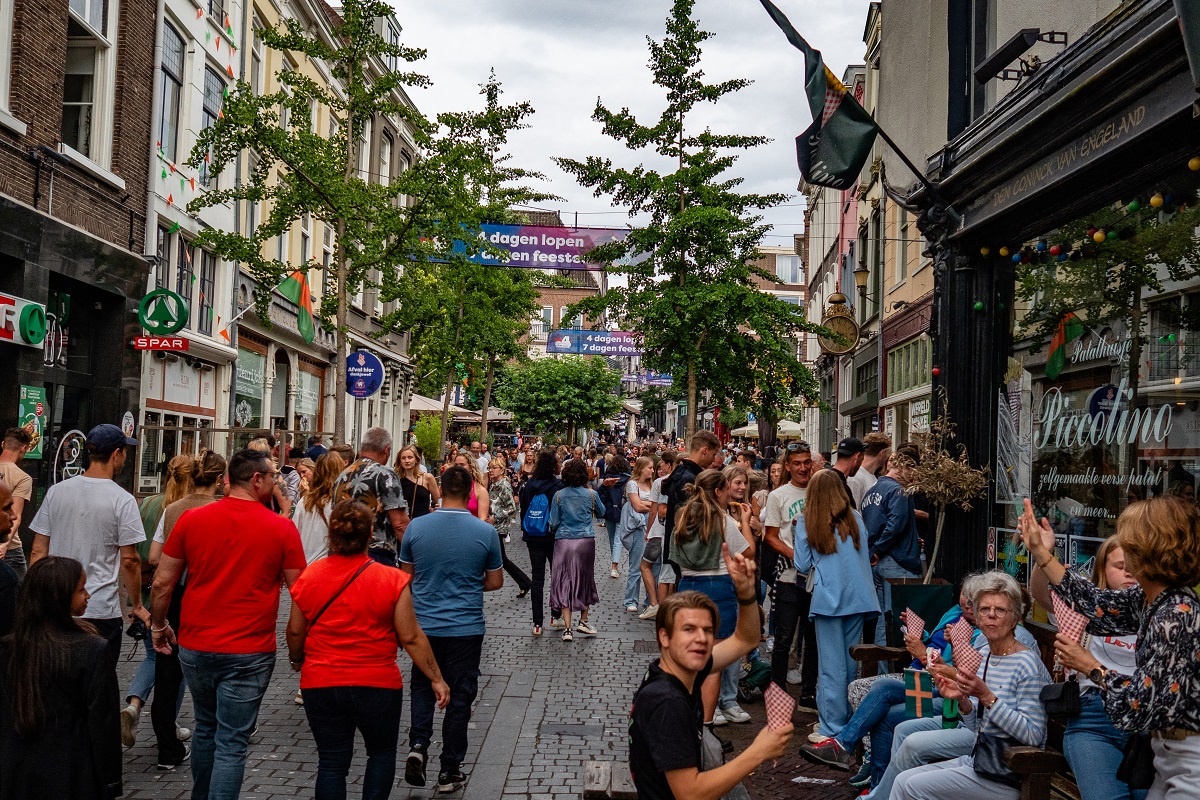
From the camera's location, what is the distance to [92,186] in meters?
16.4

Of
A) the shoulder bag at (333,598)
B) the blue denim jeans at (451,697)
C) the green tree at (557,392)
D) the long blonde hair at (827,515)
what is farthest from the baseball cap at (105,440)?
the green tree at (557,392)

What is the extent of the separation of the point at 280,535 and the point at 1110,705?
3.83 meters

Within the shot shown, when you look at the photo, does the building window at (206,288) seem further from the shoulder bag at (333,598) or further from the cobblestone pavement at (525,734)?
the shoulder bag at (333,598)

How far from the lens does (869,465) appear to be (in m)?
10.1

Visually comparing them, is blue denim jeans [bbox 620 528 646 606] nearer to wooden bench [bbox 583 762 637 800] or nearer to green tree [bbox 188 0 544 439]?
green tree [bbox 188 0 544 439]

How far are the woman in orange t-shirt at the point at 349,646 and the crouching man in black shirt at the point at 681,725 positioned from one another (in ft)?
5.39

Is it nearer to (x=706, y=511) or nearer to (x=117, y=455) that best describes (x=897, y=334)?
(x=706, y=511)

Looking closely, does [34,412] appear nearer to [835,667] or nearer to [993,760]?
[835,667]

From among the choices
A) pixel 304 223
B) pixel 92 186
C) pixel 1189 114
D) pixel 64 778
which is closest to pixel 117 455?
pixel 64 778

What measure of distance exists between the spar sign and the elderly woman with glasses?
50.2 ft

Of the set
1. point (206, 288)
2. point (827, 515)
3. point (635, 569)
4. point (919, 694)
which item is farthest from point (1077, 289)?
point (206, 288)

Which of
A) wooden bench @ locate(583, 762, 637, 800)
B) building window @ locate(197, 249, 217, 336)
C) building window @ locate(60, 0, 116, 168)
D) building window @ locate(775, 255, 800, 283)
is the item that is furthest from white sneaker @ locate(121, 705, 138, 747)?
building window @ locate(775, 255, 800, 283)

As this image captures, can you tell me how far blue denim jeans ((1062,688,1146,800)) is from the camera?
4438mm

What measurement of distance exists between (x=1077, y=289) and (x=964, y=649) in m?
3.19
